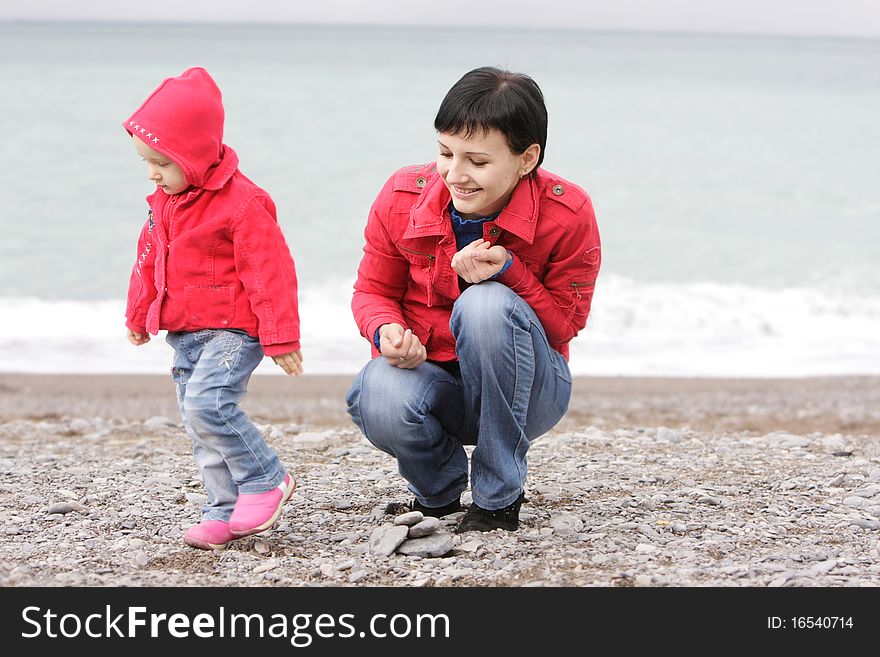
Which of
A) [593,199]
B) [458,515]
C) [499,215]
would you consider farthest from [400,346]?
[593,199]

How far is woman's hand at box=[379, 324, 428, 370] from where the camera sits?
3150 mm

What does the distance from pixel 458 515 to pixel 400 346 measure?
0.71 m

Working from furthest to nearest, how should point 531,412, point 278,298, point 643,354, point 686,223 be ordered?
point 686,223 < point 643,354 < point 531,412 < point 278,298

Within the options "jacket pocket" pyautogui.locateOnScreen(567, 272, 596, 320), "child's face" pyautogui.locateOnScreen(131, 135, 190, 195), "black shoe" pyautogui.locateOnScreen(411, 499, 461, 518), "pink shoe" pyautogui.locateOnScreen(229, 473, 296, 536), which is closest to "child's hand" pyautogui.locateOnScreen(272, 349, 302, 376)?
"pink shoe" pyautogui.locateOnScreen(229, 473, 296, 536)

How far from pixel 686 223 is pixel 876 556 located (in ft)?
47.9

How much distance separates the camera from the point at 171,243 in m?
3.14

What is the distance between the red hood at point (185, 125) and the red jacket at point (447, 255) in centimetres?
Answer: 54

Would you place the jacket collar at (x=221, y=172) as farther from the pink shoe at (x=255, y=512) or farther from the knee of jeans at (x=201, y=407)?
the pink shoe at (x=255, y=512)

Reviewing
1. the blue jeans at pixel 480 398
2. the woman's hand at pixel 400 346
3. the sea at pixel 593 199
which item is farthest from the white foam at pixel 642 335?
the woman's hand at pixel 400 346

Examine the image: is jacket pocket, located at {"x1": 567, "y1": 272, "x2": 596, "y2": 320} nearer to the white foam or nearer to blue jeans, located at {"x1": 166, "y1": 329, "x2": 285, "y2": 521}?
blue jeans, located at {"x1": 166, "y1": 329, "x2": 285, "y2": 521}

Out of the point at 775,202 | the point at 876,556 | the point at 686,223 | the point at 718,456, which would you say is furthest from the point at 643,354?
the point at 775,202

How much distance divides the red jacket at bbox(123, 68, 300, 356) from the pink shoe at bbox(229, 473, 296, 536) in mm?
481

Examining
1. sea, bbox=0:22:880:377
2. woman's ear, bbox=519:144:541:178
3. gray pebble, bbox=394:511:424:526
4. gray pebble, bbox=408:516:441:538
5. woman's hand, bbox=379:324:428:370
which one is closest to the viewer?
woman's ear, bbox=519:144:541:178

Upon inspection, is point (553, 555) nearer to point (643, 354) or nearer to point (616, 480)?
point (616, 480)
